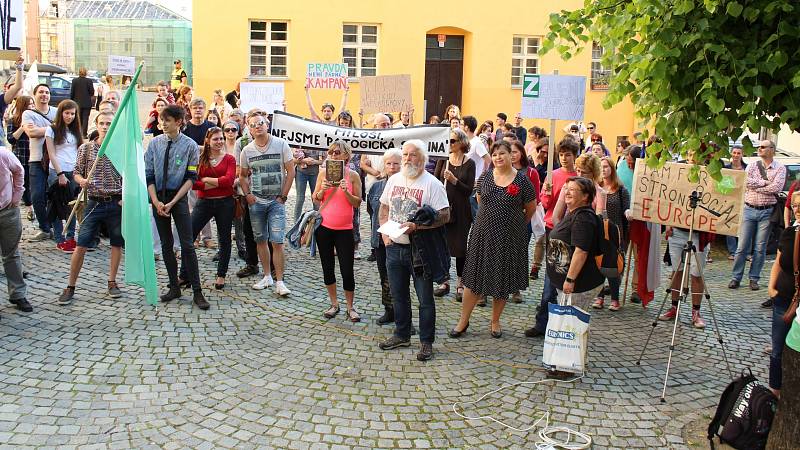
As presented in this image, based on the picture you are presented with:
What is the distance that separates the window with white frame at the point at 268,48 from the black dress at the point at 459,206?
1420cm

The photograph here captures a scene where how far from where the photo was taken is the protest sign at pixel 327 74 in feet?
50.2

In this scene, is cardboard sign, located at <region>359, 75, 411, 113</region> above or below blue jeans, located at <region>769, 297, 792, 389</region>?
above

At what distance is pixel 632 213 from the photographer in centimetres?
748

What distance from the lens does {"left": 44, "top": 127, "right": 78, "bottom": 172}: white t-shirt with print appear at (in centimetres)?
933

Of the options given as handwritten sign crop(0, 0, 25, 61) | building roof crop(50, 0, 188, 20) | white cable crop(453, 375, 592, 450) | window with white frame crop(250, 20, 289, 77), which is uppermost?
building roof crop(50, 0, 188, 20)

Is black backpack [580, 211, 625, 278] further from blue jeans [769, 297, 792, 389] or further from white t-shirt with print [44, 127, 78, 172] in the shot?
white t-shirt with print [44, 127, 78, 172]

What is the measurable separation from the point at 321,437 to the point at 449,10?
61.7ft

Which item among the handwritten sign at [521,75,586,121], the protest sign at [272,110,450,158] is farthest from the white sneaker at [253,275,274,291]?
the handwritten sign at [521,75,586,121]

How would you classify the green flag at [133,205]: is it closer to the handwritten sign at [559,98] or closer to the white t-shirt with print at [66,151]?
the white t-shirt with print at [66,151]

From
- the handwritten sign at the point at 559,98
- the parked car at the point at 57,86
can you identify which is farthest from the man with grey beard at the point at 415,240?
the parked car at the point at 57,86

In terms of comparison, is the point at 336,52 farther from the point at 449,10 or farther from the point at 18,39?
the point at 18,39

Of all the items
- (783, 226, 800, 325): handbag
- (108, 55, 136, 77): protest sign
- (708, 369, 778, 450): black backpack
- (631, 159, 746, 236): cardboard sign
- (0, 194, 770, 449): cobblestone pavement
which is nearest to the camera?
(708, 369, 778, 450): black backpack

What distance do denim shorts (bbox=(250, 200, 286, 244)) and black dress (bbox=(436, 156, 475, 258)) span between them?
185 centimetres

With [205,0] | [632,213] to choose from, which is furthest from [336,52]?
[632,213]
